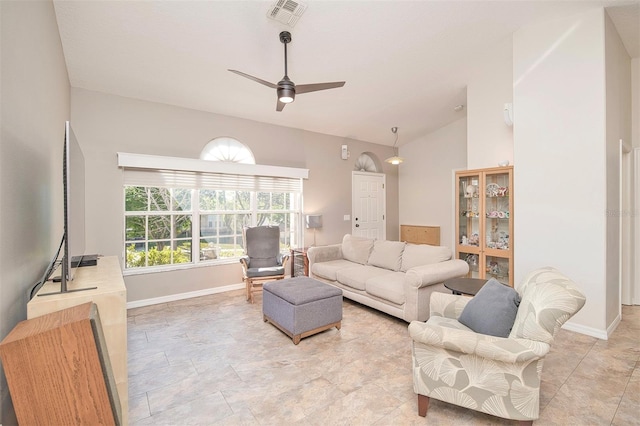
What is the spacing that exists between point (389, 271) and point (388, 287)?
622mm

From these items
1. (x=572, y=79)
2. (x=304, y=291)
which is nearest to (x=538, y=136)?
(x=572, y=79)

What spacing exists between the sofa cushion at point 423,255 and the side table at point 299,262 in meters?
1.67

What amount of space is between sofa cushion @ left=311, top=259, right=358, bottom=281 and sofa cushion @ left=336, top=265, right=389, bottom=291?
110 millimetres

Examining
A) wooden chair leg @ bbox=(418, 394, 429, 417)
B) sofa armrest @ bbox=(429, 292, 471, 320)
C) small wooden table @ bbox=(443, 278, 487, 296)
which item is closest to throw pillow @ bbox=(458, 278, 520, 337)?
sofa armrest @ bbox=(429, 292, 471, 320)

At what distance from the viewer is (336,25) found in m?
2.87

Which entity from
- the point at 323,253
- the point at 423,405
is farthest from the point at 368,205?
the point at 423,405

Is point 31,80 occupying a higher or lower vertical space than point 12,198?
higher

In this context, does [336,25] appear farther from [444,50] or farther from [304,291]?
[304,291]

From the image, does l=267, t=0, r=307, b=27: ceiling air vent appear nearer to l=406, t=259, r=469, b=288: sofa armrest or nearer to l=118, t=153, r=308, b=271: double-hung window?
l=118, t=153, r=308, b=271: double-hung window

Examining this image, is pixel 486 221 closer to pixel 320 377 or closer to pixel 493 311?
pixel 493 311

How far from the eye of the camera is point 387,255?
4.11 metres

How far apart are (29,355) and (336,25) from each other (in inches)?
125

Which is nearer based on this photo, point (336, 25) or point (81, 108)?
point (336, 25)

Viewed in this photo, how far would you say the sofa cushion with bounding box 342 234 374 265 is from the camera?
447cm
